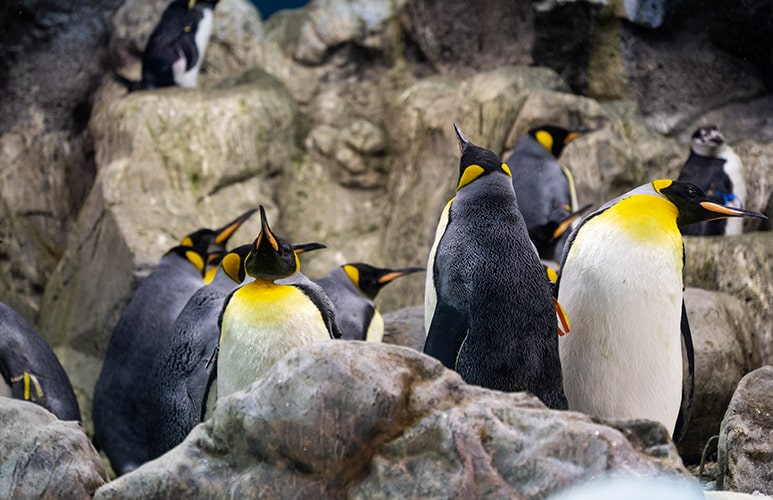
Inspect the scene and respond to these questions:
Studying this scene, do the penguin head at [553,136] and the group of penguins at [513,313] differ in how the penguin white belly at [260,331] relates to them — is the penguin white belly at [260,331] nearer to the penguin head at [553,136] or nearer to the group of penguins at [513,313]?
the group of penguins at [513,313]

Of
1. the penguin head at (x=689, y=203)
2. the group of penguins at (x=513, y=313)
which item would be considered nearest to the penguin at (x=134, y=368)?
the group of penguins at (x=513, y=313)

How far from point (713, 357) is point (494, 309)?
2047 millimetres

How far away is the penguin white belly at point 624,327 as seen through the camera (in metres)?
3.47

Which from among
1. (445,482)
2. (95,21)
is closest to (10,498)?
(445,482)

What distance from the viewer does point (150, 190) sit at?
6957 mm

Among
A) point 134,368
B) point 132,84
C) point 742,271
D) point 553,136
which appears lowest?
point 134,368

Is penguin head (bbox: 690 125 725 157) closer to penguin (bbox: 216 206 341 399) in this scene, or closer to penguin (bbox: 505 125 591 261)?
penguin (bbox: 505 125 591 261)

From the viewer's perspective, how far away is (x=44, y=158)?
7.84m

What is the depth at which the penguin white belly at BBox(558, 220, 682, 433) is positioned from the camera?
3.47 meters

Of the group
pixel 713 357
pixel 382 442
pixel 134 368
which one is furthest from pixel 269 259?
pixel 713 357

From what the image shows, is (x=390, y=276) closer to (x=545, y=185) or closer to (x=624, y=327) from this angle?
(x=545, y=185)

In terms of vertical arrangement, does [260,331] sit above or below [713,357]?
above

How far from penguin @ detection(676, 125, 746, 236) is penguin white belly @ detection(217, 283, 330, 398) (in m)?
3.63

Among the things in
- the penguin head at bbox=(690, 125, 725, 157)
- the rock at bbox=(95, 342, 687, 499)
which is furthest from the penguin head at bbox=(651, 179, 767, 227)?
the penguin head at bbox=(690, 125, 725, 157)
